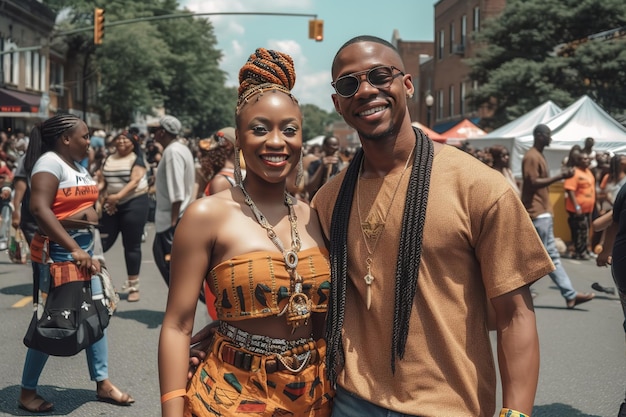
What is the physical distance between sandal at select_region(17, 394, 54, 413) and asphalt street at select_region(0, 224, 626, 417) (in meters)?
0.06

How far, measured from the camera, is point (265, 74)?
2730 mm

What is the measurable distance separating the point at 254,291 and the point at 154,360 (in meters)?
4.03

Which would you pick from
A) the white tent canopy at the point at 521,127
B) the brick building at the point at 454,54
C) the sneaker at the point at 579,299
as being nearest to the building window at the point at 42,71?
the brick building at the point at 454,54

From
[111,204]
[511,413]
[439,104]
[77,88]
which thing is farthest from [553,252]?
[77,88]

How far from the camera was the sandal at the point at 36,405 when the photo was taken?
5074 mm

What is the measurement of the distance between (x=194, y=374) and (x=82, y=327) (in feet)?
8.30

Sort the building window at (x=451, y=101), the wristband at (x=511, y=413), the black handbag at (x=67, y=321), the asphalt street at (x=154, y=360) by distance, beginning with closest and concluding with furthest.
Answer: the wristband at (x=511, y=413) → the black handbag at (x=67, y=321) → the asphalt street at (x=154, y=360) → the building window at (x=451, y=101)

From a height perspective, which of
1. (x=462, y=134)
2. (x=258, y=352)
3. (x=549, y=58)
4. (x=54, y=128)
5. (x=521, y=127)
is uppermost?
→ (x=549, y=58)

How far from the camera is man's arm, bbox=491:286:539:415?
2330 mm

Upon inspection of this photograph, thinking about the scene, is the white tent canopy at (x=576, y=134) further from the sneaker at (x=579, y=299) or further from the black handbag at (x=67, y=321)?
the black handbag at (x=67, y=321)

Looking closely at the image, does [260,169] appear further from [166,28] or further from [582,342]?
[166,28]

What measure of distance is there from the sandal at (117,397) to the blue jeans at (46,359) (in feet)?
0.35

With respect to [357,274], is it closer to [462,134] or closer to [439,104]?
[462,134]

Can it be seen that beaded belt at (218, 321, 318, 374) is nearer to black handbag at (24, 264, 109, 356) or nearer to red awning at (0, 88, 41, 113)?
black handbag at (24, 264, 109, 356)
